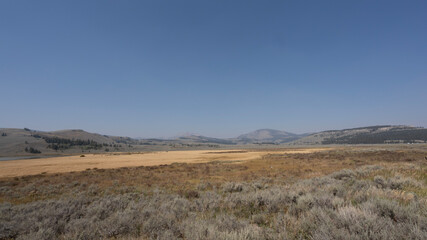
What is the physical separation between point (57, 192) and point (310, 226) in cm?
1578

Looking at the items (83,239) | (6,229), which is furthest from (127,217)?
(6,229)

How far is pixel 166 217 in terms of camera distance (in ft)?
17.0

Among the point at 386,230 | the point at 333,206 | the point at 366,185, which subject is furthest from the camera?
the point at 366,185

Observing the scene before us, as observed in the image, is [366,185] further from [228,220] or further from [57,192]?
[57,192]

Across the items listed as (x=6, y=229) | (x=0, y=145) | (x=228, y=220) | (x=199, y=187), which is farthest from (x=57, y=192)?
(x=0, y=145)

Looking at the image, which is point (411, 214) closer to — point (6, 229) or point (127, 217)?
point (127, 217)

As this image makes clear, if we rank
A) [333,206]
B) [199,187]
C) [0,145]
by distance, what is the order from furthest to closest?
[0,145]
[199,187]
[333,206]

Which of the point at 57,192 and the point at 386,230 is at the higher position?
the point at 386,230

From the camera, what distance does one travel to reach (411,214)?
3658 millimetres

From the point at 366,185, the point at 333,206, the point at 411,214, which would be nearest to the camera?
the point at 411,214

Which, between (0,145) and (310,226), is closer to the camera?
(310,226)

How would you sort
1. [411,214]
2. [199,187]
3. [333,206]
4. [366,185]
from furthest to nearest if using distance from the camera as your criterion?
[199,187] < [366,185] < [333,206] < [411,214]

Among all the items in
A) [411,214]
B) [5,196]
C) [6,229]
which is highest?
[411,214]

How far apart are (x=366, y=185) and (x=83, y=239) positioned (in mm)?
10300
